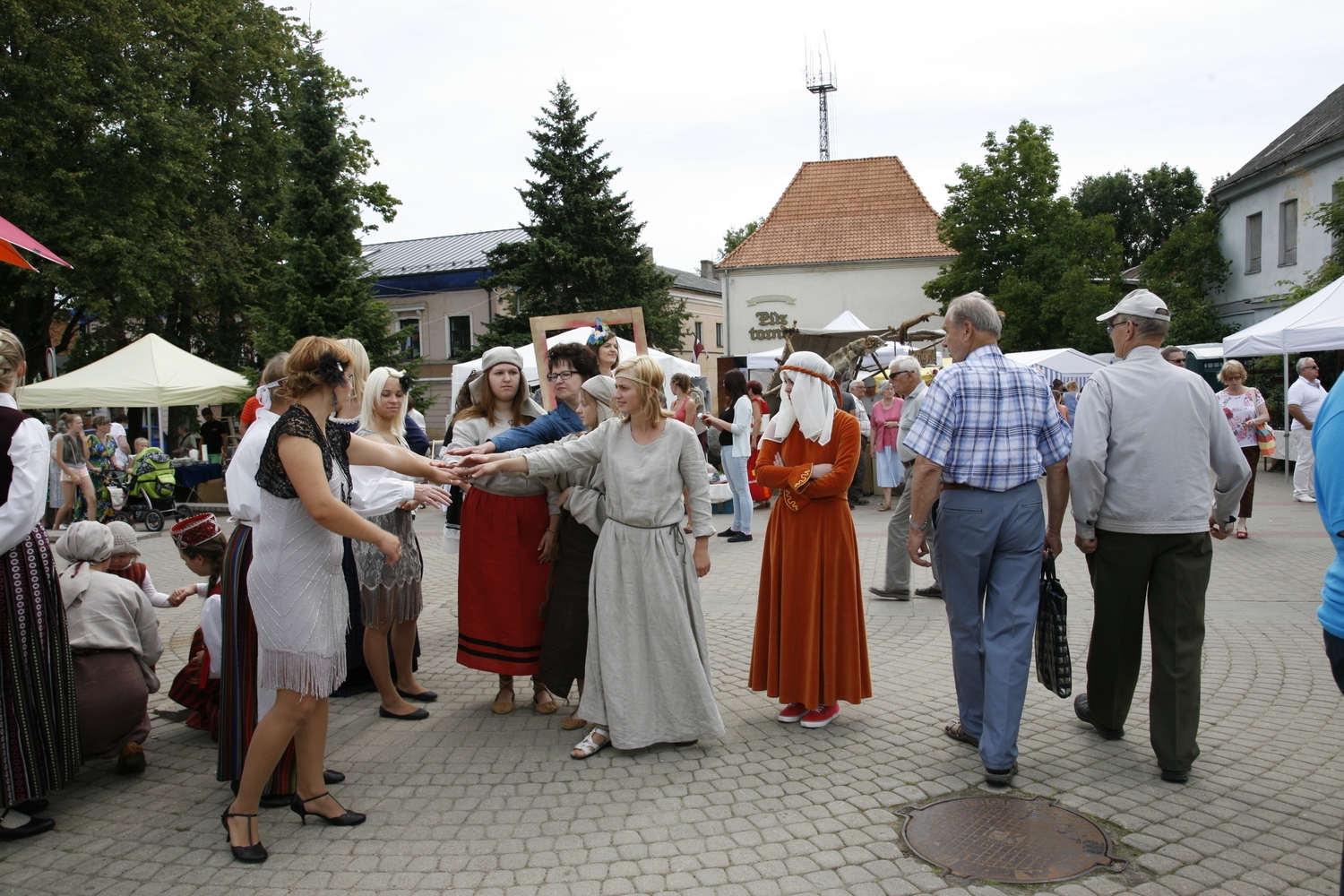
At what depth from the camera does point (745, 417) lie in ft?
37.8

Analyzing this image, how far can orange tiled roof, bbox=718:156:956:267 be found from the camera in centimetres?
3872

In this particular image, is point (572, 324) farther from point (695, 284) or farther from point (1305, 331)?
point (695, 284)

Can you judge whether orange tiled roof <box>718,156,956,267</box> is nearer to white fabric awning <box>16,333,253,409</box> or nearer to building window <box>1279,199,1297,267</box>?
building window <box>1279,199,1297,267</box>

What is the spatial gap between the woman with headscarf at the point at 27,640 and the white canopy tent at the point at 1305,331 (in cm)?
1516

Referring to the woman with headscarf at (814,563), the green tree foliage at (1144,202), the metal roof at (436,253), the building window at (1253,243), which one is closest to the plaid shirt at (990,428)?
the woman with headscarf at (814,563)

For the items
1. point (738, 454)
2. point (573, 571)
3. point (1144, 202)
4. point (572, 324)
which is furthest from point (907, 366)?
point (1144, 202)

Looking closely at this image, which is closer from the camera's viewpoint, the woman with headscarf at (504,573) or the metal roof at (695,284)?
the woman with headscarf at (504,573)

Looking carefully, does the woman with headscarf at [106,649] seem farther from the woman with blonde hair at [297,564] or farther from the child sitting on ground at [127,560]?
the woman with blonde hair at [297,564]

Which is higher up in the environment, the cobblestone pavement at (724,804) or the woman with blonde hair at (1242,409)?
the woman with blonde hair at (1242,409)

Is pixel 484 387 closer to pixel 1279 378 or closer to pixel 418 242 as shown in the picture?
pixel 1279 378

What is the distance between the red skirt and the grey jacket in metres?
2.62

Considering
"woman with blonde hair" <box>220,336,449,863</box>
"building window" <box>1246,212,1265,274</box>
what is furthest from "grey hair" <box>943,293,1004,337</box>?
"building window" <box>1246,212,1265,274</box>

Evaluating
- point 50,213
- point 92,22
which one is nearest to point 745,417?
point 50,213

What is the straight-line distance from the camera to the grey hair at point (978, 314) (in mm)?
4160
